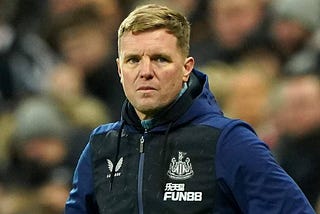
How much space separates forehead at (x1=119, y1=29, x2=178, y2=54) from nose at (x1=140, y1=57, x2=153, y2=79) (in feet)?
0.13

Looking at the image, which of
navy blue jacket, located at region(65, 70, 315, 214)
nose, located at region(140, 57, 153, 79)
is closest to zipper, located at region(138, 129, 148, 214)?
navy blue jacket, located at region(65, 70, 315, 214)

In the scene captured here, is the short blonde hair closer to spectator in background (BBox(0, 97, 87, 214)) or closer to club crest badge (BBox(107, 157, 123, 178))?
club crest badge (BBox(107, 157, 123, 178))

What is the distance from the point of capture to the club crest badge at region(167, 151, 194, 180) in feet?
12.2

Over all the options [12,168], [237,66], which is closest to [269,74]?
[237,66]

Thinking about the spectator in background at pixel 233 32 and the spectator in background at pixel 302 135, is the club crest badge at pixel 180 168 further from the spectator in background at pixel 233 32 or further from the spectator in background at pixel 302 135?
the spectator in background at pixel 233 32

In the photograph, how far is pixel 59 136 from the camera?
6684 millimetres

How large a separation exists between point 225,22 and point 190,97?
122 inches

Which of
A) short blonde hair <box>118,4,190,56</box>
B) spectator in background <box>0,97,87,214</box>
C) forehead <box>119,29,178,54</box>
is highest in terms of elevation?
short blonde hair <box>118,4,190,56</box>

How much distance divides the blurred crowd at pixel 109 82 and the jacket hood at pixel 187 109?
5.95 ft

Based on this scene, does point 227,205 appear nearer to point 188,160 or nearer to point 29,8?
point 188,160

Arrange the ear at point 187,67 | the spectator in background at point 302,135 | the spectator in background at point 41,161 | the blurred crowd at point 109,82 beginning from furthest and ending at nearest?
the spectator in background at point 41,161 < the blurred crowd at point 109,82 < the spectator in background at point 302,135 < the ear at point 187,67

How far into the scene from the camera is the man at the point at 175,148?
3.60 m

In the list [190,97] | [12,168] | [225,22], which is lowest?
[12,168]

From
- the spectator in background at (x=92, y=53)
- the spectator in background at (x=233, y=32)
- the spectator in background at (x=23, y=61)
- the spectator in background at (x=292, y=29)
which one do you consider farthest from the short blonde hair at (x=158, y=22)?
the spectator in background at (x=23, y=61)
